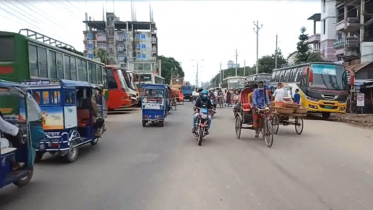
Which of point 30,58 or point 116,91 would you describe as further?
point 116,91

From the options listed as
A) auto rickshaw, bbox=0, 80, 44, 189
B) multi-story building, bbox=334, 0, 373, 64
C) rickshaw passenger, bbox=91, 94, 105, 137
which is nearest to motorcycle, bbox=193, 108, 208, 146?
rickshaw passenger, bbox=91, 94, 105, 137

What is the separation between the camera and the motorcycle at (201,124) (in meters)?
9.85

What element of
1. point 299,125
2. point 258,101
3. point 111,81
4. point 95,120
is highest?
point 111,81

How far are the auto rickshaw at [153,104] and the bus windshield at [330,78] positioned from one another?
8791 millimetres

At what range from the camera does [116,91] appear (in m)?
22.4

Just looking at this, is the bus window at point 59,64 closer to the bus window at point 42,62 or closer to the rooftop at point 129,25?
the bus window at point 42,62

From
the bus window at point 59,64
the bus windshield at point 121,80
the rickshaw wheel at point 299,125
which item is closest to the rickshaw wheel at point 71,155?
the bus window at point 59,64

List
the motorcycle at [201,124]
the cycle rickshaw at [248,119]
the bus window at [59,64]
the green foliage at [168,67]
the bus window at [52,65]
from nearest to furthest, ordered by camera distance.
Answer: the cycle rickshaw at [248,119]
the motorcycle at [201,124]
the bus window at [52,65]
the bus window at [59,64]
the green foliage at [168,67]

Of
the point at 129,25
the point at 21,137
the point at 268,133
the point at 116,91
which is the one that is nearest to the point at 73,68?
the point at 116,91

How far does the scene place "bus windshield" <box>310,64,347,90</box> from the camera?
61.2 ft

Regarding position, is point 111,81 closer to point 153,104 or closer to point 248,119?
point 153,104

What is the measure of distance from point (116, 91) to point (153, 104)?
814cm

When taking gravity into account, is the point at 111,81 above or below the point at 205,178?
above

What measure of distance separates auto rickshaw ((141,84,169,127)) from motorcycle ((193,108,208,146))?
4906 millimetres
